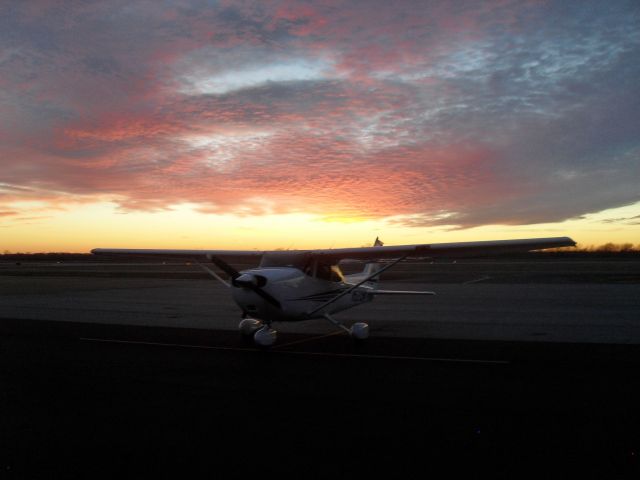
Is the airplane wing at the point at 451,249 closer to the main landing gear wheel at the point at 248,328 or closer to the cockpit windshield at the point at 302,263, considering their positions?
the cockpit windshield at the point at 302,263

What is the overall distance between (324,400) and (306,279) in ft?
17.1

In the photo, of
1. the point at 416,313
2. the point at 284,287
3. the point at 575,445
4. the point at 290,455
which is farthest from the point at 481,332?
the point at 290,455

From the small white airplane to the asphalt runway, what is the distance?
2.24 ft

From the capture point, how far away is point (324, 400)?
7.60 meters

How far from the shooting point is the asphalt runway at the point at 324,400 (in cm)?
529

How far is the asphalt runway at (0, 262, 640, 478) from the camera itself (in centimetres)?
529

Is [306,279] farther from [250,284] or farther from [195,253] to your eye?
[195,253]

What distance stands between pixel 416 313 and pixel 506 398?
35.7 ft

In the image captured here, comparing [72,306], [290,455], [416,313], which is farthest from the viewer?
[72,306]

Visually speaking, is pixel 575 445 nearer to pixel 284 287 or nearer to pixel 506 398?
pixel 506 398

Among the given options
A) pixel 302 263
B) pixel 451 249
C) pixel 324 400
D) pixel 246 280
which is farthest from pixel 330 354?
pixel 324 400

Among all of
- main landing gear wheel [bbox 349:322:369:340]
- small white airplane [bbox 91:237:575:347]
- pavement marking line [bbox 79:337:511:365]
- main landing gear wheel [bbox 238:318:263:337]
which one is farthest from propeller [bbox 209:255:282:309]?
main landing gear wheel [bbox 349:322:369:340]

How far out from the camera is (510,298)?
909 inches

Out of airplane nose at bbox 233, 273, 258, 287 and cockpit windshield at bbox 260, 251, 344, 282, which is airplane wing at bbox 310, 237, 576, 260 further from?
airplane nose at bbox 233, 273, 258, 287
